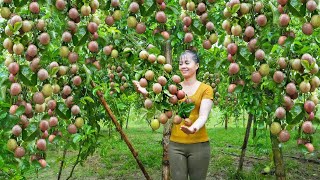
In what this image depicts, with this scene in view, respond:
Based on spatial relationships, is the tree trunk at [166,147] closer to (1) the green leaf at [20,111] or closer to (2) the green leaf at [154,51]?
(2) the green leaf at [154,51]

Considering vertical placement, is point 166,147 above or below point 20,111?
below

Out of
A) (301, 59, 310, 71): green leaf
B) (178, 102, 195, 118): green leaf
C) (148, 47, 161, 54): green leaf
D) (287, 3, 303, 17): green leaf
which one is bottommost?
(178, 102, 195, 118): green leaf

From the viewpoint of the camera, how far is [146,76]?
1.72 m

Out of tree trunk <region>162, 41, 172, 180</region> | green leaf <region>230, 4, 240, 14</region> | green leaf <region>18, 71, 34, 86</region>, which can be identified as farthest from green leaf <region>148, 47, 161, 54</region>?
tree trunk <region>162, 41, 172, 180</region>

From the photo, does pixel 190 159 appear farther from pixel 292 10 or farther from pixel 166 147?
pixel 292 10

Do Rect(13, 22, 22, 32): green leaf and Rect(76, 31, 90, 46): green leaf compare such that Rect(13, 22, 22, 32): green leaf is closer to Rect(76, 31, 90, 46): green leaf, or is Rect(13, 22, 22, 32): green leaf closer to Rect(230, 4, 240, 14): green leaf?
Rect(76, 31, 90, 46): green leaf

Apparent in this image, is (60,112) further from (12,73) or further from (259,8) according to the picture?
(259,8)

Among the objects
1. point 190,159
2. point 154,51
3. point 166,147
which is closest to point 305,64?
point 154,51

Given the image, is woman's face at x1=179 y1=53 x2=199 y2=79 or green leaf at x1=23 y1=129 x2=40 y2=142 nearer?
green leaf at x1=23 y1=129 x2=40 y2=142

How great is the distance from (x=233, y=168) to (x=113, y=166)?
105 inches

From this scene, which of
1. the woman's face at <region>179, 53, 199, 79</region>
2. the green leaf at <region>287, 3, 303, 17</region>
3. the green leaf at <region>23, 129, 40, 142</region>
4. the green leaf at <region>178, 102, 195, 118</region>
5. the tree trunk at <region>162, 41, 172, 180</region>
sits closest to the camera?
the green leaf at <region>287, 3, 303, 17</region>

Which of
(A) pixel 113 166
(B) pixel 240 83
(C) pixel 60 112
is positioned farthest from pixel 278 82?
(A) pixel 113 166

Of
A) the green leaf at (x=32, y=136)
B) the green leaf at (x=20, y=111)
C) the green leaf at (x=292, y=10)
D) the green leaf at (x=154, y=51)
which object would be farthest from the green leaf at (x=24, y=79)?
the green leaf at (x=292, y=10)

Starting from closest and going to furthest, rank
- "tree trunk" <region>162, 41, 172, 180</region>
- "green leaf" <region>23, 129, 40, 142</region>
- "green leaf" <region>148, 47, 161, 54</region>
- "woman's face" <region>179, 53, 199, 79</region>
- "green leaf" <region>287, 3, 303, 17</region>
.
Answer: "green leaf" <region>287, 3, 303, 17</region> < "green leaf" <region>23, 129, 40, 142</region> < "green leaf" <region>148, 47, 161, 54</region> < "woman's face" <region>179, 53, 199, 79</region> < "tree trunk" <region>162, 41, 172, 180</region>
